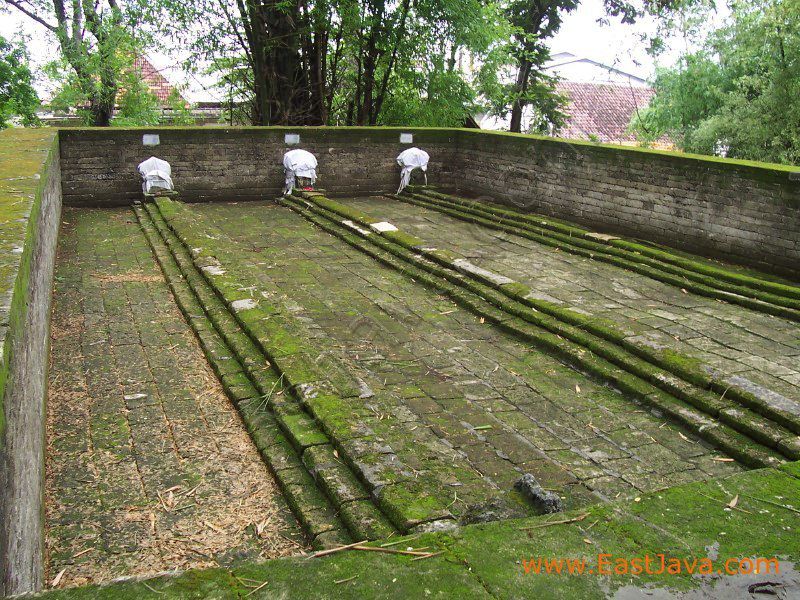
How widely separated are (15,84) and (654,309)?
1445cm

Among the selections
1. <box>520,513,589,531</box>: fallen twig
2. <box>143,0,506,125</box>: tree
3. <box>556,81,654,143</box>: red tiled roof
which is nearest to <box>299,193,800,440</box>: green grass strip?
<box>520,513,589,531</box>: fallen twig

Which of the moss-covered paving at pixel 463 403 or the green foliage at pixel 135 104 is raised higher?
the green foliage at pixel 135 104

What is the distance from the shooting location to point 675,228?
872 centimetres

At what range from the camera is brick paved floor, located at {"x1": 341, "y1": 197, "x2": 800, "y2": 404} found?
5352mm

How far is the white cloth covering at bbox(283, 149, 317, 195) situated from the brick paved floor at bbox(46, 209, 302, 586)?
6.03 metres

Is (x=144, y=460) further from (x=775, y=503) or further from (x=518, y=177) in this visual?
(x=518, y=177)

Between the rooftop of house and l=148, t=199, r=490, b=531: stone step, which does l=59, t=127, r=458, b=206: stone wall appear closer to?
the rooftop of house

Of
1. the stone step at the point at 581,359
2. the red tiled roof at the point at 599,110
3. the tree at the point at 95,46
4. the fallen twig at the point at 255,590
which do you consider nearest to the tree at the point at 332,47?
the tree at the point at 95,46

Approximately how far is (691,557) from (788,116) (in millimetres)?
13986

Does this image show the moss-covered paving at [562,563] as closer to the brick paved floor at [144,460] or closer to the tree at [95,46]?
the brick paved floor at [144,460]

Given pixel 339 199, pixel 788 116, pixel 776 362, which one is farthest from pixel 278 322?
pixel 788 116

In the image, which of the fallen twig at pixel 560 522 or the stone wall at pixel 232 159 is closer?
the fallen twig at pixel 560 522

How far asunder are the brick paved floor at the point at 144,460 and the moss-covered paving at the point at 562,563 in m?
1.05

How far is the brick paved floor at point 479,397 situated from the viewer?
3.96 meters
